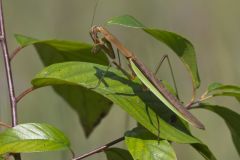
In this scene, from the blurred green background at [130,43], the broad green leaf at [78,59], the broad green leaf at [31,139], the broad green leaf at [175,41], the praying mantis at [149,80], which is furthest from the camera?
the blurred green background at [130,43]

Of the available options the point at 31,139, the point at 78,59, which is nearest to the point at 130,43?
the point at 78,59

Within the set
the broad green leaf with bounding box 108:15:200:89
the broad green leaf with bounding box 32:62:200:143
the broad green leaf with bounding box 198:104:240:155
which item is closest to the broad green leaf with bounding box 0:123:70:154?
the broad green leaf with bounding box 32:62:200:143

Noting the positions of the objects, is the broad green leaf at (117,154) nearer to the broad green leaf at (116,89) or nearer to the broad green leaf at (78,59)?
the broad green leaf at (116,89)

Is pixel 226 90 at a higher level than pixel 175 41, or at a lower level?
A: lower

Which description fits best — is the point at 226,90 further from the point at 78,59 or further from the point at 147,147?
the point at 78,59

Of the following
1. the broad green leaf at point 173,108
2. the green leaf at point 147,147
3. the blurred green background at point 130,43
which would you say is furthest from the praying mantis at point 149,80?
Answer: the blurred green background at point 130,43
